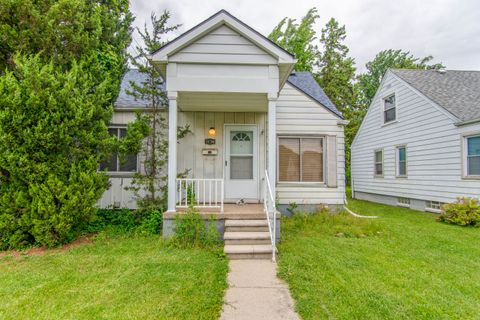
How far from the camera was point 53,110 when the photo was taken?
4375 mm

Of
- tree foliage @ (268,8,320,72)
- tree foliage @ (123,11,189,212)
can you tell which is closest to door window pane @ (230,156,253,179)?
tree foliage @ (123,11,189,212)

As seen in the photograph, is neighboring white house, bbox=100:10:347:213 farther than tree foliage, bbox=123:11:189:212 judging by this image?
Yes

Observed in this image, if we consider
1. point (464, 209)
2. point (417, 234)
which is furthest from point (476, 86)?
point (417, 234)

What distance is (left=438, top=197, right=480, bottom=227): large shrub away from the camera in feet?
21.8

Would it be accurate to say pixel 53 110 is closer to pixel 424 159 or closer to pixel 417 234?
pixel 417 234

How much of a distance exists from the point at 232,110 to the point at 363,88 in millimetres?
25796

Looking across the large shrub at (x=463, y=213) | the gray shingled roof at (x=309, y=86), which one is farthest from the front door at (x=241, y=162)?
the large shrub at (x=463, y=213)

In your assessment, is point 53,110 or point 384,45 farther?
point 384,45

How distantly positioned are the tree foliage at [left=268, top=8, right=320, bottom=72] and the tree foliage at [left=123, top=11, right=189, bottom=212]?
13972 millimetres

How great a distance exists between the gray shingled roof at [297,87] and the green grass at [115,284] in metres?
3.82

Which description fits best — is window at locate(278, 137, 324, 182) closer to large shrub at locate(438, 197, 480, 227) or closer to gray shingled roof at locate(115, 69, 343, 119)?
gray shingled roof at locate(115, 69, 343, 119)

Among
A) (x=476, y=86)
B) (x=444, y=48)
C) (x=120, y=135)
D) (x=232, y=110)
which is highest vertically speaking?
(x=444, y=48)

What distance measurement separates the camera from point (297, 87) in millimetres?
7285

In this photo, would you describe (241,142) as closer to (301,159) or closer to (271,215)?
(301,159)
